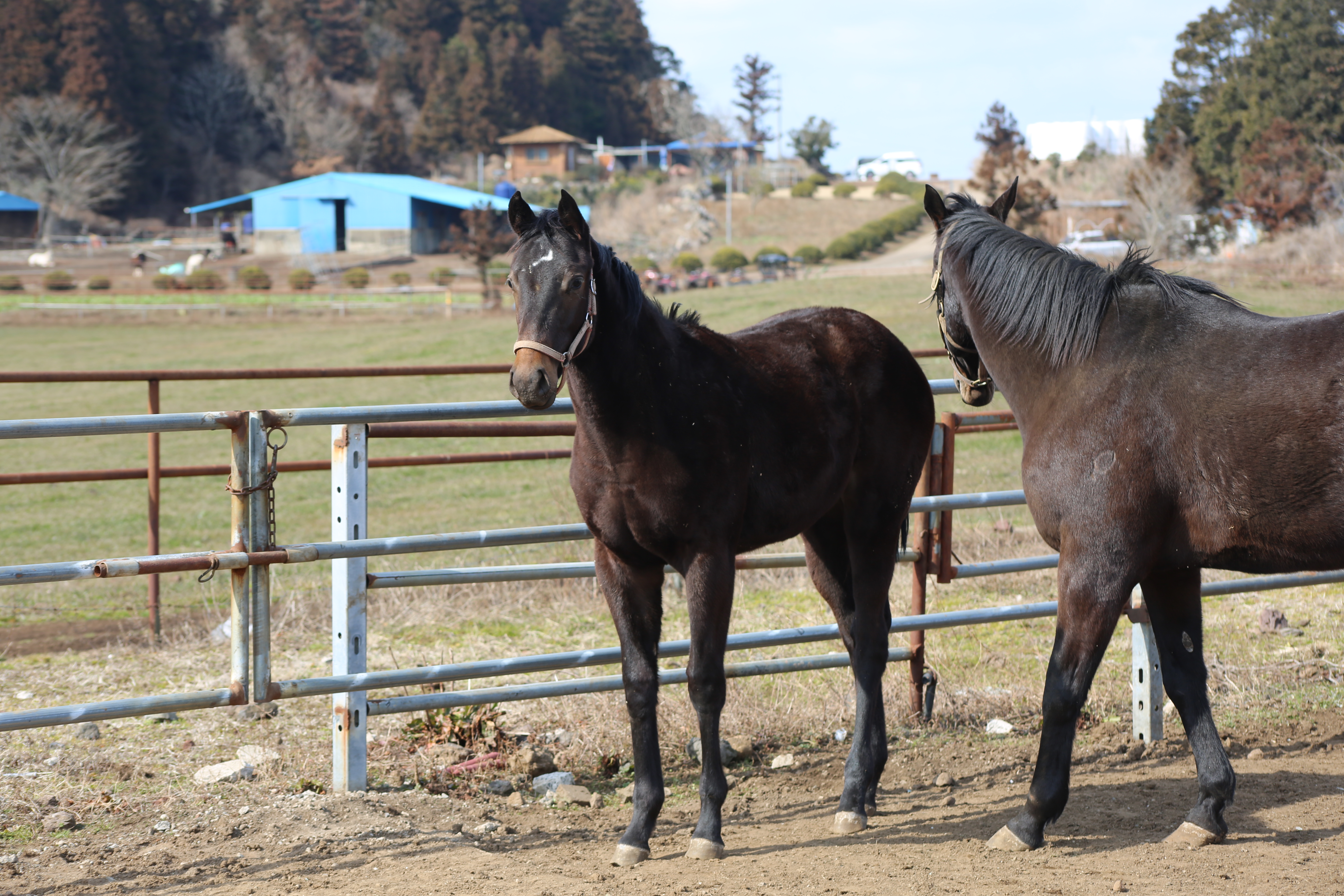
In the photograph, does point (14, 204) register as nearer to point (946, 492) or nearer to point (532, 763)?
point (532, 763)

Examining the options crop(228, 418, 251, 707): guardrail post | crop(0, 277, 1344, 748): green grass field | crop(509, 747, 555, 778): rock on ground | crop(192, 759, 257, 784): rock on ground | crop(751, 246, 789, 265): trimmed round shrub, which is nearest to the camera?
crop(228, 418, 251, 707): guardrail post

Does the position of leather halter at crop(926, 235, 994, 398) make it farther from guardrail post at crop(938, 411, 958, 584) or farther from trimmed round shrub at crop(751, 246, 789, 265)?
trimmed round shrub at crop(751, 246, 789, 265)

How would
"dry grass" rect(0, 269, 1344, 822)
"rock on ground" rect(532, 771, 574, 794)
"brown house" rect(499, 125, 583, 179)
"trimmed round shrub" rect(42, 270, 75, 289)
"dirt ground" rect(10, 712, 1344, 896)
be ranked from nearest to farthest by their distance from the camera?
"dirt ground" rect(10, 712, 1344, 896)
"rock on ground" rect(532, 771, 574, 794)
"dry grass" rect(0, 269, 1344, 822)
"trimmed round shrub" rect(42, 270, 75, 289)
"brown house" rect(499, 125, 583, 179)

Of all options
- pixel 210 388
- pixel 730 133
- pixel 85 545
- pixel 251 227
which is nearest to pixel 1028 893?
pixel 85 545

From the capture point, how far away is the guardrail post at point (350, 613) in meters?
3.95

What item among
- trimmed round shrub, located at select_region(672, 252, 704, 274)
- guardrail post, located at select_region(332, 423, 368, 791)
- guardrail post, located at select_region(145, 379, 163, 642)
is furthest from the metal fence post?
A: trimmed round shrub, located at select_region(672, 252, 704, 274)

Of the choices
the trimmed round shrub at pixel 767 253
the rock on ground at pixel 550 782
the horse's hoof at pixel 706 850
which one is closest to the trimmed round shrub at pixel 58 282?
the trimmed round shrub at pixel 767 253

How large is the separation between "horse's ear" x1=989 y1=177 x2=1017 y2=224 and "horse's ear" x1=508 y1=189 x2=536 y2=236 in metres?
1.63

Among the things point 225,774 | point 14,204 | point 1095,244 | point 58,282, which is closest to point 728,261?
point 1095,244

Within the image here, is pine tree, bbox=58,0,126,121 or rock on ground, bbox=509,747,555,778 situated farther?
pine tree, bbox=58,0,126,121

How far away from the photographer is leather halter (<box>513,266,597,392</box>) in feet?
10.5

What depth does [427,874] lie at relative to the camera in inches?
129

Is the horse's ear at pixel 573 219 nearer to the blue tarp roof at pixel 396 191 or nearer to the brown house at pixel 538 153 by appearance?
the blue tarp roof at pixel 396 191

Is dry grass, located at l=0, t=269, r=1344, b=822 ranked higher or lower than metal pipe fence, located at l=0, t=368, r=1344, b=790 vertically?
lower
